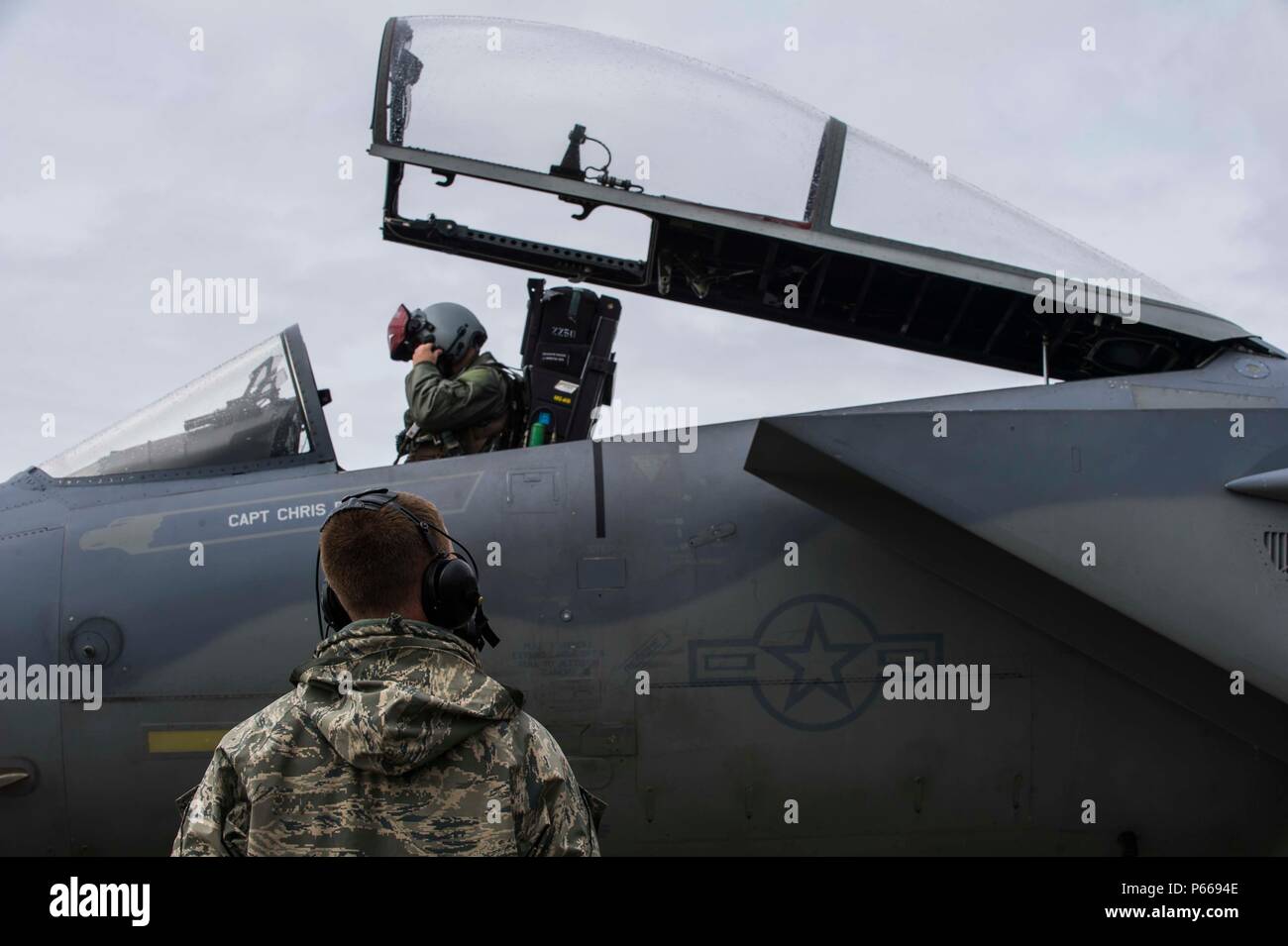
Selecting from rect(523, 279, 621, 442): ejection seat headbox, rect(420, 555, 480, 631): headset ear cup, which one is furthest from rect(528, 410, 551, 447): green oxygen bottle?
rect(420, 555, 480, 631): headset ear cup

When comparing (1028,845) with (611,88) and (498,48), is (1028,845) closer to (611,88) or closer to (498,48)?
(611,88)

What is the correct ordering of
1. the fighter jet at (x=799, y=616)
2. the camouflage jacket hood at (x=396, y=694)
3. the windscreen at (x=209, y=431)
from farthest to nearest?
the windscreen at (x=209, y=431) < the fighter jet at (x=799, y=616) < the camouflage jacket hood at (x=396, y=694)

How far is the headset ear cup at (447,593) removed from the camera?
2398 mm

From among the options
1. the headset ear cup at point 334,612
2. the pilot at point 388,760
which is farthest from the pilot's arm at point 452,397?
the pilot at point 388,760

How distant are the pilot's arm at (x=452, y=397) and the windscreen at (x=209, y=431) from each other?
1.77 feet

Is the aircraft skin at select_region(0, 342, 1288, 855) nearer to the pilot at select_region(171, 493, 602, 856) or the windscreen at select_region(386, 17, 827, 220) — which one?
the windscreen at select_region(386, 17, 827, 220)

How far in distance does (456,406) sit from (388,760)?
3.35 metres

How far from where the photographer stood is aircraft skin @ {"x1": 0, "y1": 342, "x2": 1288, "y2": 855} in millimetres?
4562

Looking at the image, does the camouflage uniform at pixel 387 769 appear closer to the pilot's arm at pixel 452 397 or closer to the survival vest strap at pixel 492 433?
the pilot's arm at pixel 452 397

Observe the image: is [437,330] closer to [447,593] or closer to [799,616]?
[799,616]

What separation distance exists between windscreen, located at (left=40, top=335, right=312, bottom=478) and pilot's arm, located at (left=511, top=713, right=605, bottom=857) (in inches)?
130

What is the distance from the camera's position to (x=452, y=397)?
534 centimetres

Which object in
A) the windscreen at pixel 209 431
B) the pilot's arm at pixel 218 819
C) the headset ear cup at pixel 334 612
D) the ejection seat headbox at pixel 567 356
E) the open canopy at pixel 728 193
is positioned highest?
the open canopy at pixel 728 193
